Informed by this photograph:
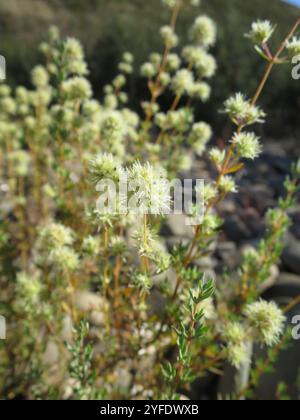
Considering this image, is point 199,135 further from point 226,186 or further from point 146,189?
point 146,189

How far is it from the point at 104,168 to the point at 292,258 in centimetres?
258

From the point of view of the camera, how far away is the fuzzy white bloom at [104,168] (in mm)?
1120

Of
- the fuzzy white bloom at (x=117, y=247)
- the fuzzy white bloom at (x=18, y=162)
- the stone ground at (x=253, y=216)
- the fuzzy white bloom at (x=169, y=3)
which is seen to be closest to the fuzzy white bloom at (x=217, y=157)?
the fuzzy white bloom at (x=117, y=247)

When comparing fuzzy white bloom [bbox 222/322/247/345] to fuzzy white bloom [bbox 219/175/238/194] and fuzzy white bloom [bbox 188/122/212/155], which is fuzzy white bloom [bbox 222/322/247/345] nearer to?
fuzzy white bloom [bbox 219/175/238/194]

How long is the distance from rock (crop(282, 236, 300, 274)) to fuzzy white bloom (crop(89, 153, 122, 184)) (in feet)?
8.35

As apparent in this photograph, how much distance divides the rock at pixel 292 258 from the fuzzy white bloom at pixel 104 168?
2.55 metres

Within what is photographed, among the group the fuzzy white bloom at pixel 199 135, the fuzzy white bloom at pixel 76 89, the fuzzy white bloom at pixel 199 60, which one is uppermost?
the fuzzy white bloom at pixel 199 60

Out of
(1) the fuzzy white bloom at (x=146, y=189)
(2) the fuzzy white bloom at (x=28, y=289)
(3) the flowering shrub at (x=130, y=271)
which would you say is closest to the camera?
(1) the fuzzy white bloom at (x=146, y=189)

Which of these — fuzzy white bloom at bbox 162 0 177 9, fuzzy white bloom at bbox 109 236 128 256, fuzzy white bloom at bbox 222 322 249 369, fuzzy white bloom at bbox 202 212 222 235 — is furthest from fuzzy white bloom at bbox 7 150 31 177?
fuzzy white bloom at bbox 222 322 249 369

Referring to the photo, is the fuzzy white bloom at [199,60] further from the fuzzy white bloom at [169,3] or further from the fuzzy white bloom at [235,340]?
the fuzzy white bloom at [235,340]

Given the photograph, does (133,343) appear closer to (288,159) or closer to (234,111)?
(234,111)

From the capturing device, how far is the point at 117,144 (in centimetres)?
179

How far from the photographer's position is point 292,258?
3.31 m

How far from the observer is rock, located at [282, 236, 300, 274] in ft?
10.7
